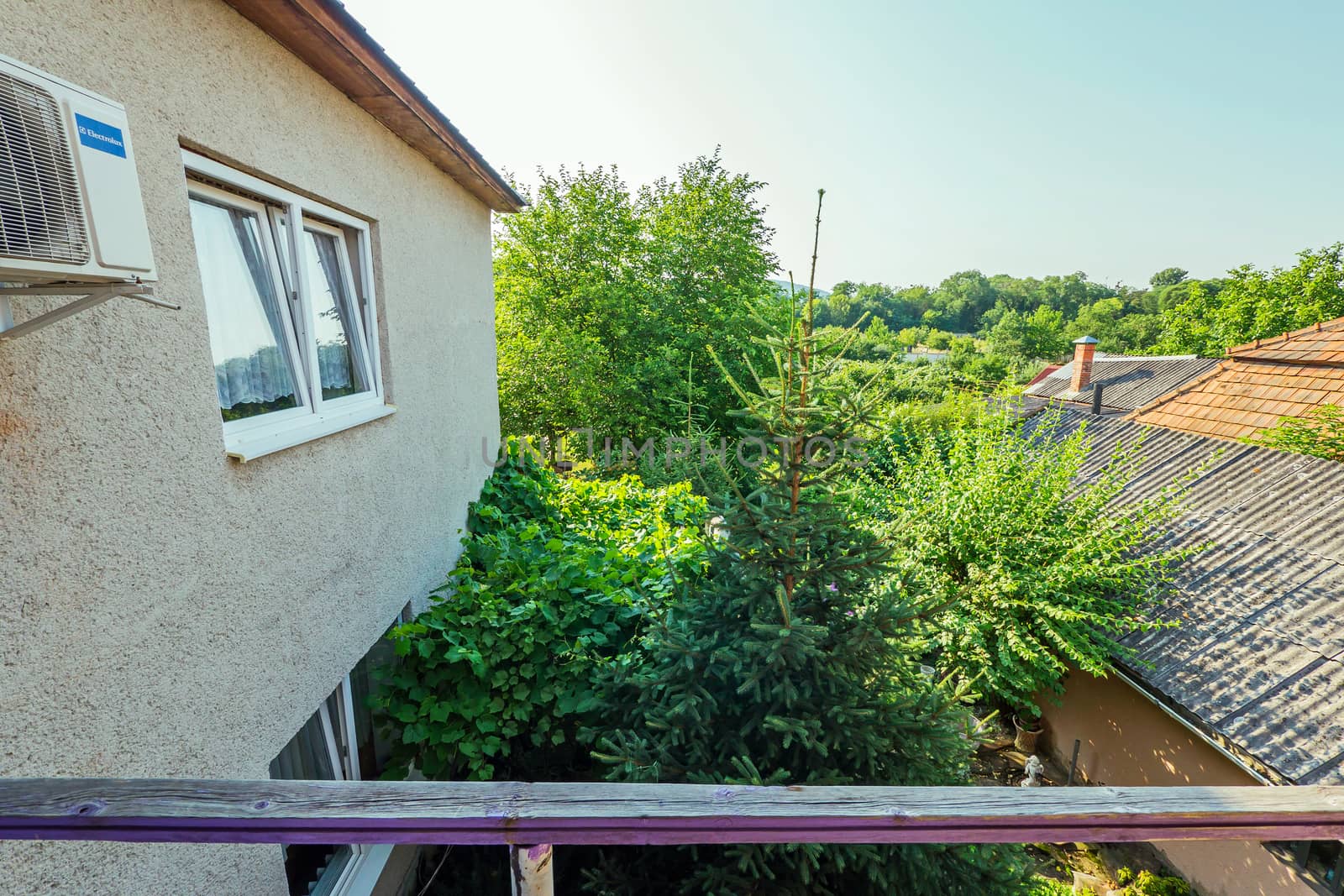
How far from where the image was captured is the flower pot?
9672mm

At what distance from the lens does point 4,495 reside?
54.2 inches

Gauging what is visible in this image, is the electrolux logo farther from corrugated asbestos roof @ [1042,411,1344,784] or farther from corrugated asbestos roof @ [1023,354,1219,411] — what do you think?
corrugated asbestos roof @ [1023,354,1219,411]

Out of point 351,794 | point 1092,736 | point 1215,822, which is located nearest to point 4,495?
point 351,794

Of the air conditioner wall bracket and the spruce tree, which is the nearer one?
the air conditioner wall bracket

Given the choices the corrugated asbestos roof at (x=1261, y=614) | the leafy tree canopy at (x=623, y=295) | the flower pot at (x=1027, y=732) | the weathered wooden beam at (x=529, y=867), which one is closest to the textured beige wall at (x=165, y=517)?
the weathered wooden beam at (x=529, y=867)

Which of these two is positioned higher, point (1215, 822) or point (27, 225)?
point (27, 225)

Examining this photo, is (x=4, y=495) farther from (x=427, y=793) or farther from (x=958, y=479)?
(x=958, y=479)

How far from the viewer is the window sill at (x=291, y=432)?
88.9 inches

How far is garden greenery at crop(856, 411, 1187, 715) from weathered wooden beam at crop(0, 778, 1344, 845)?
6.16 metres

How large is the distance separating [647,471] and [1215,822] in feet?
44.9

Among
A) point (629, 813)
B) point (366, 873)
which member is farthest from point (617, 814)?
point (366, 873)

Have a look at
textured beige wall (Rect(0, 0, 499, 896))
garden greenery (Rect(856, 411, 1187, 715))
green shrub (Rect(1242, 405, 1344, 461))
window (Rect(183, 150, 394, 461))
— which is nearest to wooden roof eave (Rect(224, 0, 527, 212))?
textured beige wall (Rect(0, 0, 499, 896))

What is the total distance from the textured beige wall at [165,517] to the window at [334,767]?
352 millimetres

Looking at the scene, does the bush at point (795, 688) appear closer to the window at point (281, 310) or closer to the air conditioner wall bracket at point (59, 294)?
the window at point (281, 310)
